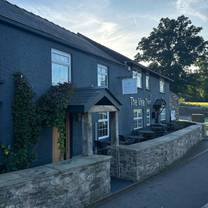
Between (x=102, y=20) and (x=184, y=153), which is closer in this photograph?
(x=102, y=20)

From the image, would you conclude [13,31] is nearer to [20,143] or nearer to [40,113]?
[40,113]

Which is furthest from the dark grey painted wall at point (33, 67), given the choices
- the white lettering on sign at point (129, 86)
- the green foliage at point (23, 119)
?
the white lettering on sign at point (129, 86)

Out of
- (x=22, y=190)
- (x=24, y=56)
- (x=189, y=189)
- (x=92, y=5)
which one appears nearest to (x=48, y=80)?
(x=24, y=56)

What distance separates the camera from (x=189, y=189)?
859 cm

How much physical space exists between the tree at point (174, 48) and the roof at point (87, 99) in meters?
34.0

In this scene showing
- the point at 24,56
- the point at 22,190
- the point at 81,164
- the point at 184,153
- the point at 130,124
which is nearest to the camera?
the point at 22,190

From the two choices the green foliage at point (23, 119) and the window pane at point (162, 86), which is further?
the window pane at point (162, 86)

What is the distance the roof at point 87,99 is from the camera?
8.68 m

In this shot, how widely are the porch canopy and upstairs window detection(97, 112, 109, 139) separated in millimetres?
3256

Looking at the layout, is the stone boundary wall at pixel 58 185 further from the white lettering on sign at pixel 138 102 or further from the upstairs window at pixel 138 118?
the upstairs window at pixel 138 118

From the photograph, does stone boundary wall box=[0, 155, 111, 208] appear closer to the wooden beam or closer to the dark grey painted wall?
the wooden beam

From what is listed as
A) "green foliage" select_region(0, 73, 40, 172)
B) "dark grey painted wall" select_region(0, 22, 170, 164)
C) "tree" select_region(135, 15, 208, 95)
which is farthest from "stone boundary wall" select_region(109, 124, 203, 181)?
"tree" select_region(135, 15, 208, 95)

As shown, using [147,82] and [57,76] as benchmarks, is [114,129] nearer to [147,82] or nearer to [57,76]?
[57,76]

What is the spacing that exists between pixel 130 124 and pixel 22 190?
12.8 meters
